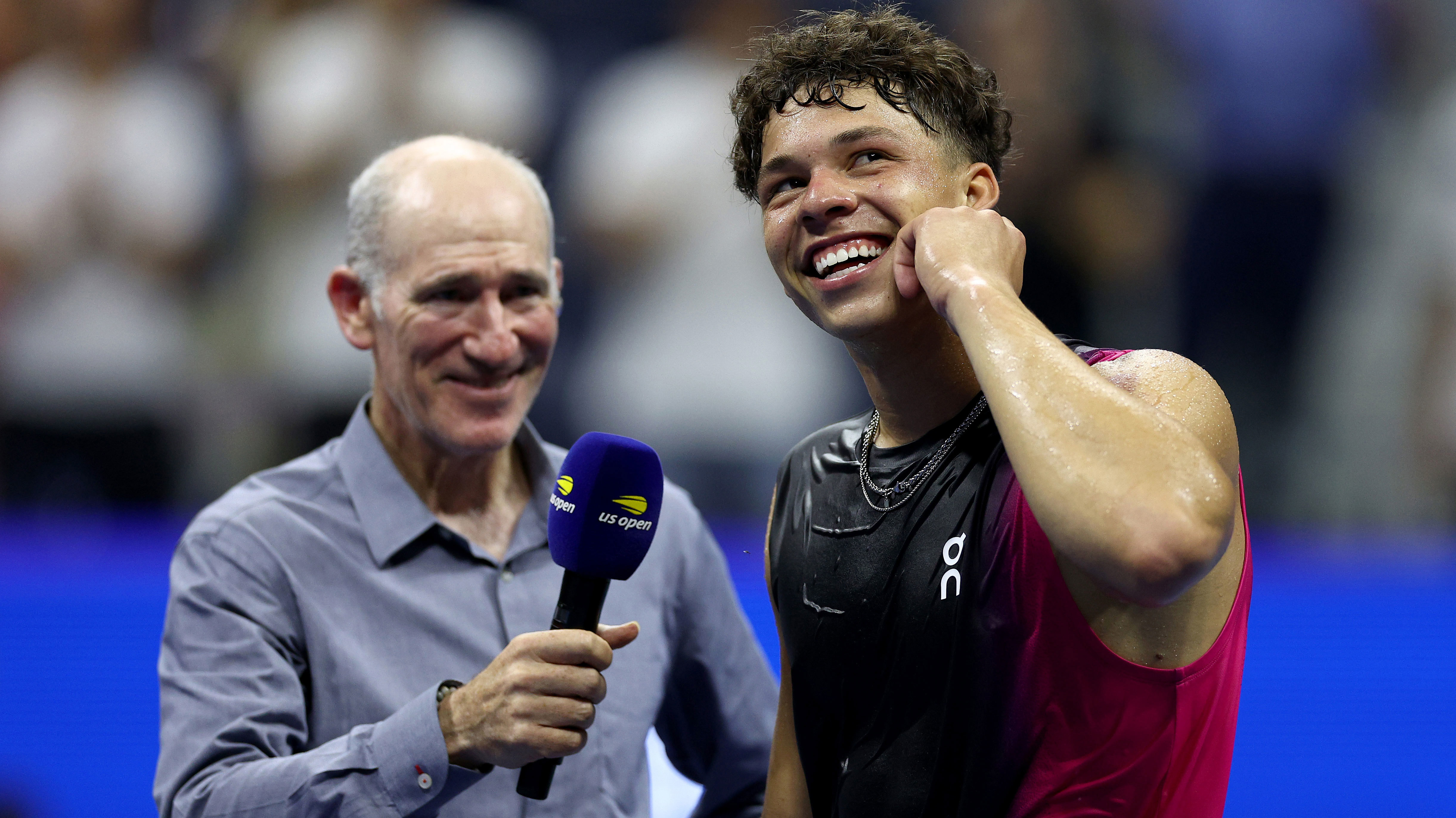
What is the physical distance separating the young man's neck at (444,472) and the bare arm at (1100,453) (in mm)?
1113

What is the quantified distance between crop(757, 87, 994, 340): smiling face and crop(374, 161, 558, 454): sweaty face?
0.66 m

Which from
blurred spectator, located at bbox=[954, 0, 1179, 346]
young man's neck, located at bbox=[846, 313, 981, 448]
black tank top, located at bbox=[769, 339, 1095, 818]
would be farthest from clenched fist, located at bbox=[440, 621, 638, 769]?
→ blurred spectator, located at bbox=[954, 0, 1179, 346]

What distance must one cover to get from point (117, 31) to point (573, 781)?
4418 millimetres

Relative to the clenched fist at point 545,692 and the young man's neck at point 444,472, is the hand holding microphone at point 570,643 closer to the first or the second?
the clenched fist at point 545,692

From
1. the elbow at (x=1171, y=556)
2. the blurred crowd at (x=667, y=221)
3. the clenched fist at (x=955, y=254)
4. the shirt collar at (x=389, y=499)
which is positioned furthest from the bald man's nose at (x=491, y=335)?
the blurred crowd at (x=667, y=221)

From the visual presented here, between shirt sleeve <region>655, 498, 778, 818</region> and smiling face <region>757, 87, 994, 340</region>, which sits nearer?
smiling face <region>757, 87, 994, 340</region>

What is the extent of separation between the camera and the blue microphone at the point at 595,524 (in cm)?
185

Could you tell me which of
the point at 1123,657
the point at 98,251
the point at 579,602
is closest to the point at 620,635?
the point at 579,602

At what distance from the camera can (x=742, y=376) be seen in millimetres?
5422

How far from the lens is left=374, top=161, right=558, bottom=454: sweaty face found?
7.95 ft

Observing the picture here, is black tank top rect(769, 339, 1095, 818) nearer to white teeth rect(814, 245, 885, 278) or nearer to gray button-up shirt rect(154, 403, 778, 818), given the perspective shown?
white teeth rect(814, 245, 885, 278)

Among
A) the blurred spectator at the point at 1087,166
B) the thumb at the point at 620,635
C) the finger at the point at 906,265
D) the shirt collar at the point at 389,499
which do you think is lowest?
the thumb at the point at 620,635

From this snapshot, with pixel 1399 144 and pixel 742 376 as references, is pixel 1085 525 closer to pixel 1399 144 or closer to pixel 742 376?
pixel 742 376

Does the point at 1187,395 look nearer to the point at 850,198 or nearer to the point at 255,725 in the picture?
the point at 850,198
